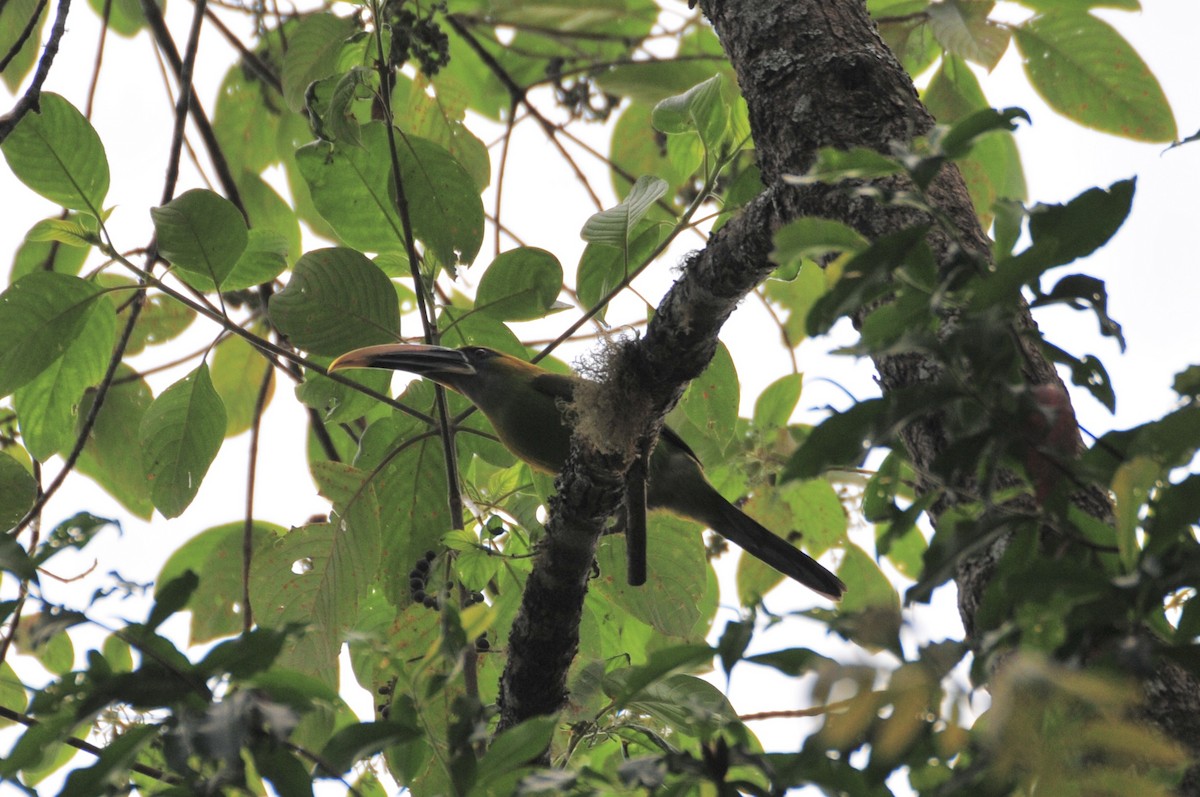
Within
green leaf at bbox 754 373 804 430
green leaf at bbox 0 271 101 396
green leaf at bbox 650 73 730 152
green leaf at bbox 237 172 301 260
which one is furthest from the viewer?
green leaf at bbox 237 172 301 260

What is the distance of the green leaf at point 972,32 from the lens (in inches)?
112

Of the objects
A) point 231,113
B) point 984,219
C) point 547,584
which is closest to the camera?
point 547,584

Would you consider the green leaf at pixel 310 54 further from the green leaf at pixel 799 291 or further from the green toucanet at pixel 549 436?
the green leaf at pixel 799 291

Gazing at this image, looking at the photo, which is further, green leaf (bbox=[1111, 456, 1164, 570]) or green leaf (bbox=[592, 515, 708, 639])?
green leaf (bbox=[592, 515, 708, 639])

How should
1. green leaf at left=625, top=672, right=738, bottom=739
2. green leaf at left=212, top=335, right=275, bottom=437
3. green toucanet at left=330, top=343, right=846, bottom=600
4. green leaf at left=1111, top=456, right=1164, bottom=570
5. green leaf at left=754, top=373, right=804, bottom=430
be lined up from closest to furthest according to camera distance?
green leaf at left=1111, top=456, right=1164, bottom=570 < green leaf at left=625, top=672, right=738, bottom=739 < green leaf at left=754, top=373, right=804, bottom=430 < green toucanet at left=330, top=343, right=846, bottom=600 < green leaf at left=212, top=335, right=275, bottom=437

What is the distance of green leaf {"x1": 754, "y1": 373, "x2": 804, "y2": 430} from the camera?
9.02 feet

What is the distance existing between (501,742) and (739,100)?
1.60 meters

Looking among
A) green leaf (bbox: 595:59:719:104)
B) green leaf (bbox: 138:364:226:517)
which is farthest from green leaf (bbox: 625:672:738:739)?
green leaf (bbox: 595:59:719:104)

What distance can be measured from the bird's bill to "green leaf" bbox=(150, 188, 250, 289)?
24.0 inches

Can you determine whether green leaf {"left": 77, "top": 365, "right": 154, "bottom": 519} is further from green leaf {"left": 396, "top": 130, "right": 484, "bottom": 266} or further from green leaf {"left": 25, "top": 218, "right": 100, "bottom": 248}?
green leaf {"left": 396, "top": 130, "right": 484, "bottom": 266}

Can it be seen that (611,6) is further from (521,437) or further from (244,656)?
(244,656)

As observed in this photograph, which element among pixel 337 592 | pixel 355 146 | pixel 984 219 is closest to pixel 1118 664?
pixel 337 592

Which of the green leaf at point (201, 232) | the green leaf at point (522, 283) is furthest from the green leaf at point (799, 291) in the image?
the green leaf at point (201, 232)

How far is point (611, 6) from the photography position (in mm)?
3676
